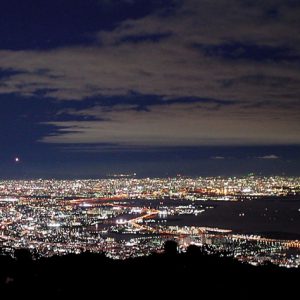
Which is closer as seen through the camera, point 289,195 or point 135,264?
point 135,264

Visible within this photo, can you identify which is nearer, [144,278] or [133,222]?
[144,278]

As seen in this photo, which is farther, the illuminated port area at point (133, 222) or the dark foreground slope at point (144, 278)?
the illuminated port area at point (133, 222)

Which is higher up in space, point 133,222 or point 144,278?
point 133,222

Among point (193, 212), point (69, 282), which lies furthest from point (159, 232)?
point (69, 282)

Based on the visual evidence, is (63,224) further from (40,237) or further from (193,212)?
(193,212)

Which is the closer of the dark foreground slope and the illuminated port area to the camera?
the dark foreground slope
